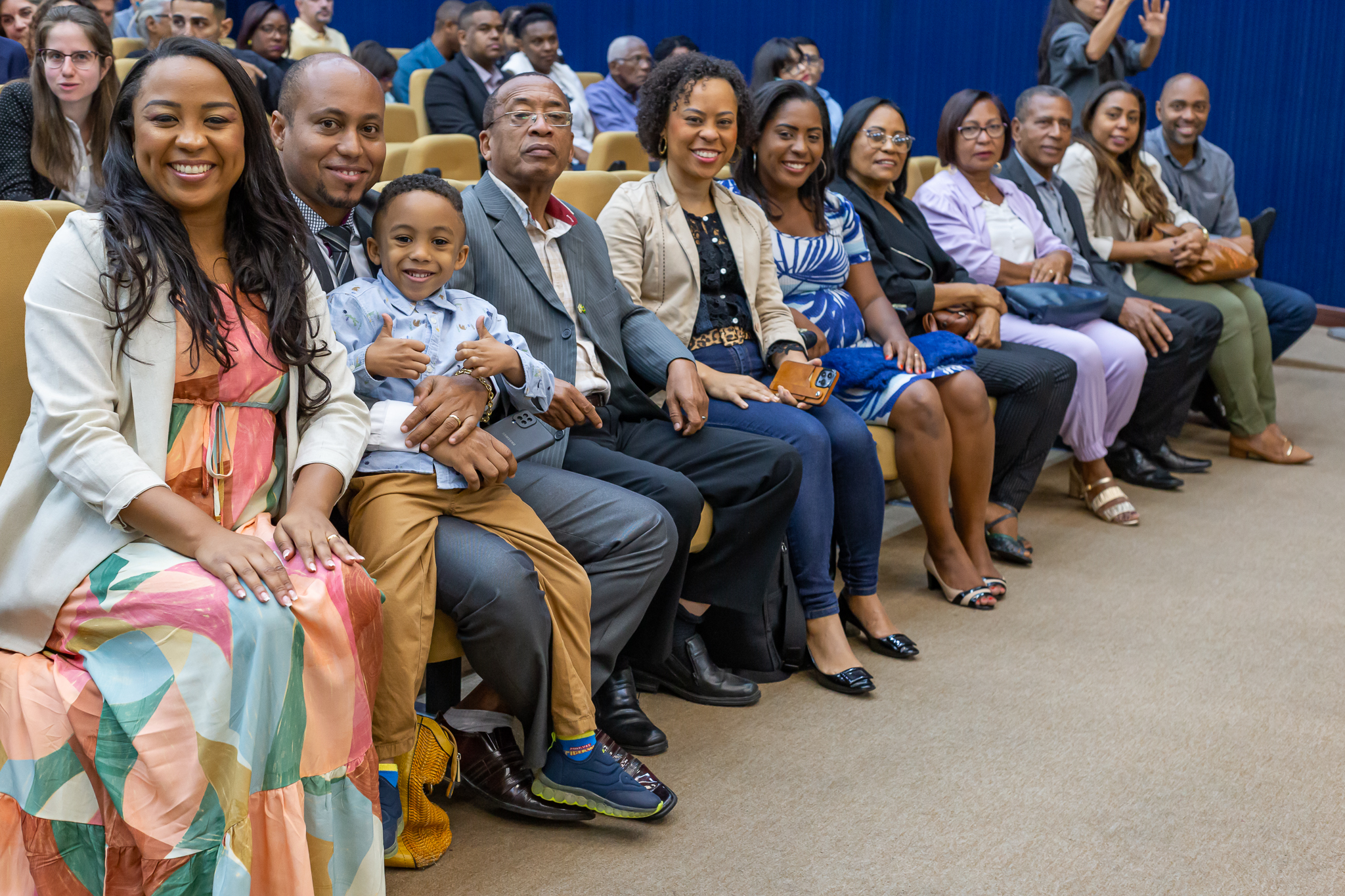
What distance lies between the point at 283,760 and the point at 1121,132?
3778 millimetres

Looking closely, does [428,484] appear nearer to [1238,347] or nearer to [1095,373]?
[1095,373]

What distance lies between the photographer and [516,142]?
7.72 ft

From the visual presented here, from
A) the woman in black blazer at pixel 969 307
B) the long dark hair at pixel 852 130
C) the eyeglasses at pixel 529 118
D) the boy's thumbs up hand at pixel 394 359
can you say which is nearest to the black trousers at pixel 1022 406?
the woman in black blazer at pixel 969 307

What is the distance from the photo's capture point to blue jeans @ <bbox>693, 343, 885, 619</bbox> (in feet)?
8.34

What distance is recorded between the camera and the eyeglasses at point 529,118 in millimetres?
2354

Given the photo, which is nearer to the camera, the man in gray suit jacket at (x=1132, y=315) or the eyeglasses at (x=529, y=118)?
the eyeglasses at (x=529, y=118)

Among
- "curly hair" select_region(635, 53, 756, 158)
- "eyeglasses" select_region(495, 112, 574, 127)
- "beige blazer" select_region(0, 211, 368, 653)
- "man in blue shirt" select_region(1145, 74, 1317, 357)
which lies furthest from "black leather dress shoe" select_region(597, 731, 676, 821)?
"man in blue shirt" select_region(1145, 74, 1317, 357)

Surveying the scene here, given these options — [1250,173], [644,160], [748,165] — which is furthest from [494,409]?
[1250,173]

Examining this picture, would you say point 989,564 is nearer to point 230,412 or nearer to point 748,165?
point 748,165

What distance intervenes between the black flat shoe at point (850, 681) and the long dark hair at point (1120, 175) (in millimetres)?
2479

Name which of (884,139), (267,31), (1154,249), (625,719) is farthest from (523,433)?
(267,31)

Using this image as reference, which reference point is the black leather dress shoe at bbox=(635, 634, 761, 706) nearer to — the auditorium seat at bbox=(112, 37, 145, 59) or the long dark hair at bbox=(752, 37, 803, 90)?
the long dark hair at bbox=(752, 37, 803, 90)

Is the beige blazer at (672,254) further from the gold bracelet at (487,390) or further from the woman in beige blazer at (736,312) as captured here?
the gold bracelet at (487,390)

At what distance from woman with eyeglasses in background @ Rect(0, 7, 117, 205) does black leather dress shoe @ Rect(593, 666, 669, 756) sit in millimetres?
1903
